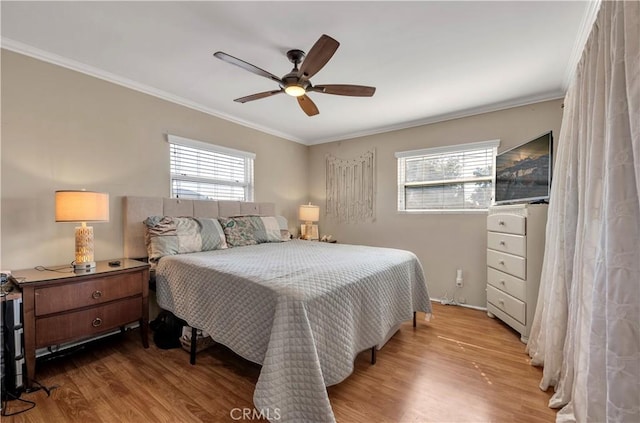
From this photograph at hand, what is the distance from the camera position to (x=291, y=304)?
1348mm

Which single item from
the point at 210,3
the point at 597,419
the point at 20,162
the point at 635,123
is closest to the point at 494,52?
the point at 635,123

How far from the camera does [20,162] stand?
6.89ft

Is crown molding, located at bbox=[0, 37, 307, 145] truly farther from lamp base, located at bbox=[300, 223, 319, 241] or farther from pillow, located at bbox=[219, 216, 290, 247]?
lamp base, located at bbox=[300, 223, 319, 241]

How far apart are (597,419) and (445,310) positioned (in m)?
2.17

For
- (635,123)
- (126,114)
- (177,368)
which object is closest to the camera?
(635,123)

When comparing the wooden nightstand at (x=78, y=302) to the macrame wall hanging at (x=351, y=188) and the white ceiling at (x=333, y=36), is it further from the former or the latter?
the macrame wall hanging at (x=351, y=188)

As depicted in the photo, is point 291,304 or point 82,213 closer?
point 291,304

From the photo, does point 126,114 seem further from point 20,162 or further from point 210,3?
point 210,3

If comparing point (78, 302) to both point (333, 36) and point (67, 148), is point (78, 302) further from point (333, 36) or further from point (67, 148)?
point (333, 36)

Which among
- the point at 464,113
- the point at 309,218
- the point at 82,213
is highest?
the point at 464,113

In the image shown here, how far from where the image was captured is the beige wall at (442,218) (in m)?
3.14

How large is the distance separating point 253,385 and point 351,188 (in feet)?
10.5

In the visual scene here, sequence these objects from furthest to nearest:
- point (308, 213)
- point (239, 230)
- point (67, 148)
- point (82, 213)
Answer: point (308, 213) → point (239, 230) → point (67, 148) → point (82, 213)

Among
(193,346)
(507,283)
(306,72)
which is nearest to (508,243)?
(507,283)
